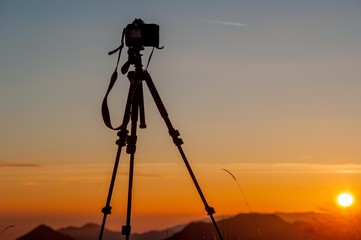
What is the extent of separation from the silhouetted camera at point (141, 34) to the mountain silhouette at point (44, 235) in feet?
28.0

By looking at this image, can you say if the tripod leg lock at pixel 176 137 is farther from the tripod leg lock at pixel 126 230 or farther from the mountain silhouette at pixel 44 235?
the mountain silhouette at pixel 44 235

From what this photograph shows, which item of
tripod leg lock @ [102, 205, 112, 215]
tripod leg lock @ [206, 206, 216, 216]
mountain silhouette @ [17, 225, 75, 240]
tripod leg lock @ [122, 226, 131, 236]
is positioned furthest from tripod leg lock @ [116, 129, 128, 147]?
mountain silhouette @ [17, 225, 75, 240]

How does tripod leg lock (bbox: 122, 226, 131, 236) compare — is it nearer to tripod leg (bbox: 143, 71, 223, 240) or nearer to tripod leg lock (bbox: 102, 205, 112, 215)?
tripod leg lock (bbox: 102, 205, 112, 215)

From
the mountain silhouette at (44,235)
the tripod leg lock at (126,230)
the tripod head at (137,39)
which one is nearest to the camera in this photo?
the tripod leg lock at (126,230)

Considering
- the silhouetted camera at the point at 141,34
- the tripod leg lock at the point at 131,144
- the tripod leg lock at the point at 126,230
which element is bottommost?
the tripod leg lock at the point at 126,230

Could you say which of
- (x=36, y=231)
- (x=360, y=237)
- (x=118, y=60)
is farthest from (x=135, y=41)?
(x=36, y=231)

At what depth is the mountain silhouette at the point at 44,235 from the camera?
59.3 ft

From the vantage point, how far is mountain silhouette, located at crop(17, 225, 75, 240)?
59.3ft

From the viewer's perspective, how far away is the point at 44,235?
18781 mm

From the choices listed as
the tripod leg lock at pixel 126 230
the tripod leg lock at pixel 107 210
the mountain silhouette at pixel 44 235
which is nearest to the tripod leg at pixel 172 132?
the tripod leg lock at pixel 126 230

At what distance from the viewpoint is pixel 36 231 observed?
18891 mm

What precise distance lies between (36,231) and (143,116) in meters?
9.86

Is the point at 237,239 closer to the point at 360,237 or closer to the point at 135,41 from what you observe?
the point at 360,237

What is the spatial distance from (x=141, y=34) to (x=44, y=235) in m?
10.1
